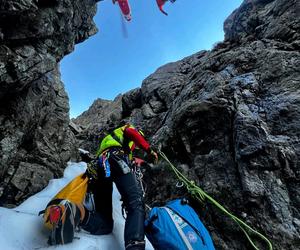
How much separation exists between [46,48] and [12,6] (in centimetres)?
224

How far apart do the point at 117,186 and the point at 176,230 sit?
1787 millimetres

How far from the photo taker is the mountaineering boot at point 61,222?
5.01 metres

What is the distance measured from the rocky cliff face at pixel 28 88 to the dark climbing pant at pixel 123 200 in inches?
106

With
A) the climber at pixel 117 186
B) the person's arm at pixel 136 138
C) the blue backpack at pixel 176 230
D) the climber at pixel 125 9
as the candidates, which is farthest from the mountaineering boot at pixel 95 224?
the climber at pixel 125 9

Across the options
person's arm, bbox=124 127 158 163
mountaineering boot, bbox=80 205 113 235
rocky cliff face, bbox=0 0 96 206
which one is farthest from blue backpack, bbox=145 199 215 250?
rocky cliff face, bbox=0 0 96 206

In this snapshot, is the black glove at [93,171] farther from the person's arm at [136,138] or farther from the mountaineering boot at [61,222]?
the mountaineering boot at [61,222]

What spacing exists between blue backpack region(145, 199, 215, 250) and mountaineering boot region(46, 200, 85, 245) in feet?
4.47

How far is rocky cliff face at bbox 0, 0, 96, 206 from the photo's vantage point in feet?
24.3

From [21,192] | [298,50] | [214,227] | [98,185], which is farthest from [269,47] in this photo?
[21,192]

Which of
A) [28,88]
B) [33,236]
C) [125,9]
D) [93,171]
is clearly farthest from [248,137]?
[125,9]

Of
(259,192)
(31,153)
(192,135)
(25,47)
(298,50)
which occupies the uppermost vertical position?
(25,47)

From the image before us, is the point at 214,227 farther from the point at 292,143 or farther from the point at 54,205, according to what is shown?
the point at 54,205

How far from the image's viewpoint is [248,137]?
6301mm

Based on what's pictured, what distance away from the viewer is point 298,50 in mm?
8094
